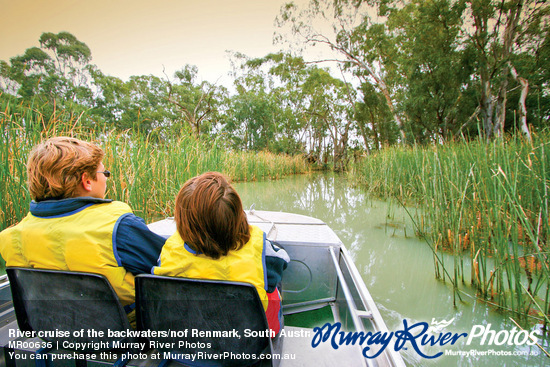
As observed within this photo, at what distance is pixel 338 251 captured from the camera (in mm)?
1400

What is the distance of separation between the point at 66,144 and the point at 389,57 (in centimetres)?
1435

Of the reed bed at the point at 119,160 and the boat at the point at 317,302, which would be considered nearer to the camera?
the boat at the point at 317,302

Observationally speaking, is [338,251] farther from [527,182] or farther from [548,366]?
[527,182]

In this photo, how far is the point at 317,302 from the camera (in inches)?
58.4

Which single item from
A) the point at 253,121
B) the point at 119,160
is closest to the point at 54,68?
the point at 253,121

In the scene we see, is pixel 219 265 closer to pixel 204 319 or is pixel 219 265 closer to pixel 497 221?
pixel 204 319

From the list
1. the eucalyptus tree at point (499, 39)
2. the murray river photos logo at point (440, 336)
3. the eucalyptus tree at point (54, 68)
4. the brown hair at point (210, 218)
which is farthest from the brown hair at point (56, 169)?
the eucalyptus tree at point (54, 68)

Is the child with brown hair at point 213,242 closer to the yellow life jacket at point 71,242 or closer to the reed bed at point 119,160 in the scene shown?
the yellow life jacket at point 71,242

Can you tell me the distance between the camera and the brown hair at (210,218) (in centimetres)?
72

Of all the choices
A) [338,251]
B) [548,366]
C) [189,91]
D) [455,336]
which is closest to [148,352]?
[338,251]

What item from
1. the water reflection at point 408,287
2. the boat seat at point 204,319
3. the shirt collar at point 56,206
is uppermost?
the shirt collar at point 56,206

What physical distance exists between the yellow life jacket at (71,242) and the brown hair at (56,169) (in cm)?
9

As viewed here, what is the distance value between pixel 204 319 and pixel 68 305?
41 centimetres

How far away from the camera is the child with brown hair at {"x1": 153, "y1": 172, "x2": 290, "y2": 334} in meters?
0.72
